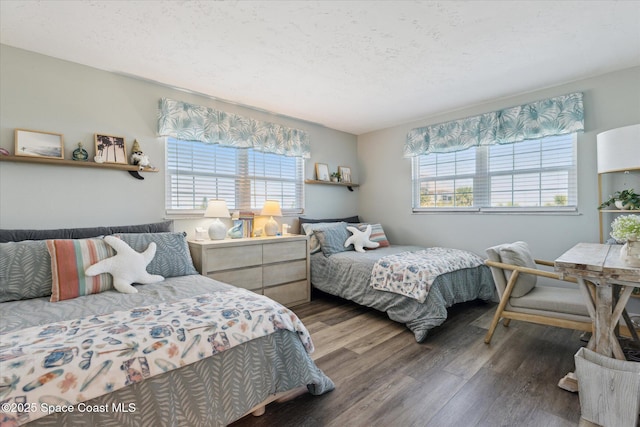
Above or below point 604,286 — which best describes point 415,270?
below

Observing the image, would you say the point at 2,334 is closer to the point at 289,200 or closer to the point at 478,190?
the point at 289,200

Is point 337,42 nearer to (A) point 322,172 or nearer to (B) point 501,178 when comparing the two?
(A) point 322,172

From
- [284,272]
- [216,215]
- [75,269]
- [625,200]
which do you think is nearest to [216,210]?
[216,215]

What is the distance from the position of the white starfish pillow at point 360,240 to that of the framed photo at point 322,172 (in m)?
0.90

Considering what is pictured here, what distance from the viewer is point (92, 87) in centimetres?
260

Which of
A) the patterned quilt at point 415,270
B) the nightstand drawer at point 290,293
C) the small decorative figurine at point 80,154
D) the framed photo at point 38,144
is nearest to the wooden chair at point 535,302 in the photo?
the patterned quilt at point 415,270

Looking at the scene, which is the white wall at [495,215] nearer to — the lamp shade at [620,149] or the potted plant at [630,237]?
the lamp shade at [620,149]

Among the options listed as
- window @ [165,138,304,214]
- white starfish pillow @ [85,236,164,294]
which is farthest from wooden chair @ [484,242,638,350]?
white starfish pillow @ [85,236,164,294]

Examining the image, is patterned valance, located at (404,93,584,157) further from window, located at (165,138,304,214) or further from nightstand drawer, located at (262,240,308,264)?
nightstand drawer, located at (262,240,308,264)

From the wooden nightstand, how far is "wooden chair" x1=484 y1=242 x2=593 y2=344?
191 cm

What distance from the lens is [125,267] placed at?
6.59 feet

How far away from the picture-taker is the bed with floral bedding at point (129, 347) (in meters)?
1.05

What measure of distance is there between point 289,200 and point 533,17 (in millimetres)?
2984

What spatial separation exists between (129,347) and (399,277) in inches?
85.3
